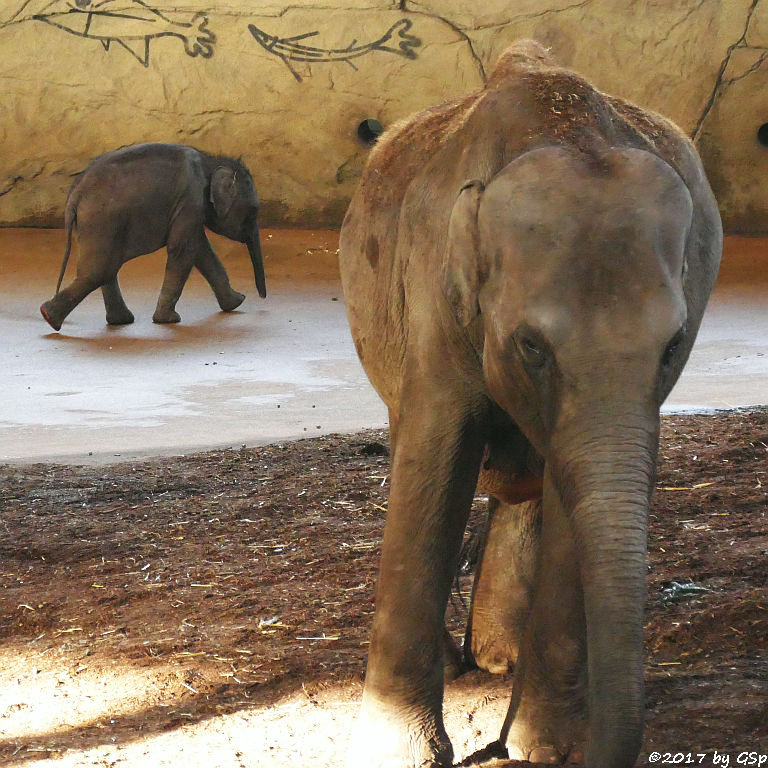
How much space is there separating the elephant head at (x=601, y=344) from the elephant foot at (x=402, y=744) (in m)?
0.69

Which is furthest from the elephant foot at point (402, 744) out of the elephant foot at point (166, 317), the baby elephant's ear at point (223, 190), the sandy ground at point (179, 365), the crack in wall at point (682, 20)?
the crack in wall at point (682, 20)

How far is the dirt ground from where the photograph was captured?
10.3 ft

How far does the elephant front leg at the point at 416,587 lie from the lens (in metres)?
2.76

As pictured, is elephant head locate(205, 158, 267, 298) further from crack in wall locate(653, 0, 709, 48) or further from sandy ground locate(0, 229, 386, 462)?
crack in wall locate(653, 0, 709, 48)

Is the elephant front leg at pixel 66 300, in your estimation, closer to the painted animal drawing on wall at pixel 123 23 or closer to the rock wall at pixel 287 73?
the rock wall at pixel 287 73

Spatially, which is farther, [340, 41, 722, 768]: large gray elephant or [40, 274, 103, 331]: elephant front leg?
[40, 274, 103, 331]: elephant front leg

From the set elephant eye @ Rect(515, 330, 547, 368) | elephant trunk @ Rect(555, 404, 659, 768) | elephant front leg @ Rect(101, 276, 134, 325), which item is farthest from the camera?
elephant front leg @ Rect(101, 276, 134, 325)

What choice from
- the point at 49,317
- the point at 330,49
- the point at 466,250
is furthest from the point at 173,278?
the point at 466,250

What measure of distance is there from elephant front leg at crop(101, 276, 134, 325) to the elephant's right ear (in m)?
9.12

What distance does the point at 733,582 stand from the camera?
4.11m

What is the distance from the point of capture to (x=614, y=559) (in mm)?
2182

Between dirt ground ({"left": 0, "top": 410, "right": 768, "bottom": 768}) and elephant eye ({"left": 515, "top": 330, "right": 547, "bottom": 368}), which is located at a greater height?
elephant eye ({"left": 515, "top": 330, "right": 547, "bottom": 368})

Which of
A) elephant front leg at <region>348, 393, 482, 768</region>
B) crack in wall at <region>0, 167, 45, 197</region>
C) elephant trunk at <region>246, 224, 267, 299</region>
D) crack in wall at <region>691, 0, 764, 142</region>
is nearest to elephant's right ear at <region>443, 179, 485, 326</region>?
elephant front leg at <region>348, 393, 482, 768</region>

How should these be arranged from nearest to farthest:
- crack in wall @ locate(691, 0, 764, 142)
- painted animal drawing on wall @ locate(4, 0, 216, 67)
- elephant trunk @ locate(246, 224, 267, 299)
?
elephant trunk @ locate(246, 224, 267, 299) < crack in wall @ locate(691, 0, 764, 142) < painted animal drawing on wall @ locate(4, 0, 216, 67)
